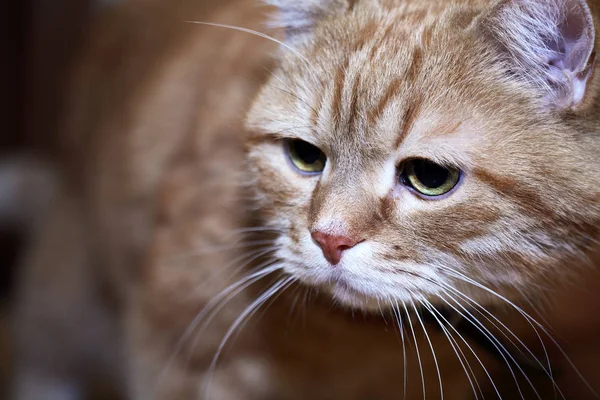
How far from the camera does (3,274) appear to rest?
98.1 inches

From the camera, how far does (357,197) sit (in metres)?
0.96

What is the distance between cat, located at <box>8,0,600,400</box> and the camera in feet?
3.03

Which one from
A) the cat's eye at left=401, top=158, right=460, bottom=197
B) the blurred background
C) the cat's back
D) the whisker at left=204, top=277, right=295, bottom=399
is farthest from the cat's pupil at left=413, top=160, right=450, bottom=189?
the blurred background

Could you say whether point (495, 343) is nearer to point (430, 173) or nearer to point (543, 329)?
point (543, 329)

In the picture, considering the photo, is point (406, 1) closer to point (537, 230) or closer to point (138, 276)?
point (537, 230)

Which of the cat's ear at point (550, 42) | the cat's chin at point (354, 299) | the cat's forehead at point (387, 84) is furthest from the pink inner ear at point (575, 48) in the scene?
the cat's chin at point (354, 299)

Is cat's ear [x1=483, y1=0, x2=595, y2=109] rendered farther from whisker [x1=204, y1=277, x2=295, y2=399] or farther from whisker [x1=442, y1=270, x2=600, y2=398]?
whisker [x1=204, y1=277, x2=295, y2=399]

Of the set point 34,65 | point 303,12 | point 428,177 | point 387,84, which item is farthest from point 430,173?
point 34,65

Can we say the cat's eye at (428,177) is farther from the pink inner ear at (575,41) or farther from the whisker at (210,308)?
the whisker at (210,308)

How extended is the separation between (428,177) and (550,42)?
23 centimetres

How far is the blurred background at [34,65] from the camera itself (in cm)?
263

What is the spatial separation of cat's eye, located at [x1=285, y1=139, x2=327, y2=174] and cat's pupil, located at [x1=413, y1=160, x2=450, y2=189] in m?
0.17

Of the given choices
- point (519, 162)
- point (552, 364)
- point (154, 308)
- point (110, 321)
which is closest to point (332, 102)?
point (519, 162)

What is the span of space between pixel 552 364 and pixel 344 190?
350 mm
